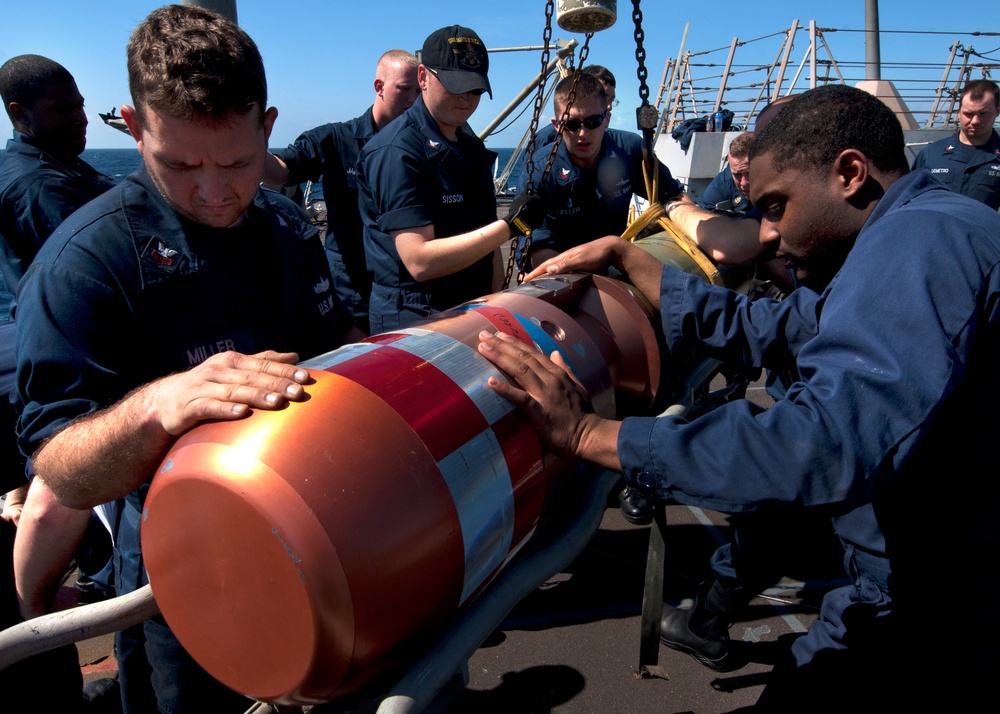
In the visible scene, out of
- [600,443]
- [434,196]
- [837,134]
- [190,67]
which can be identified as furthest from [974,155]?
[190,67]

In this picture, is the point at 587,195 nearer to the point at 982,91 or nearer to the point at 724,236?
the point at 724,236

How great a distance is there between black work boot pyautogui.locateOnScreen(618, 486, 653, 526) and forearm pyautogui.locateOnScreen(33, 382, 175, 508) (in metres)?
2.91

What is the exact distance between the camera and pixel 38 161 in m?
2.92

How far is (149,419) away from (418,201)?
1620 millimetres

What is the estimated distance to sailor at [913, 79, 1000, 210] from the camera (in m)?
6.40

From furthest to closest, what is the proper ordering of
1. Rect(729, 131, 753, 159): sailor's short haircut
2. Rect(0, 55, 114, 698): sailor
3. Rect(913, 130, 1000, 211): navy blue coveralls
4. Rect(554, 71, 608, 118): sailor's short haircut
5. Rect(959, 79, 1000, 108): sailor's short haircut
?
Rect(913, 130, 1000, 211): navy blue coveralls
Rect(959, 79, 1000, 108): sailor's short haircut
Rect(729, 131, 753, 159): sailor's short haircut
Rect(554, 71, 608, 118): sailor's short haircut
Rect(0, 55, 114, 698): sailor

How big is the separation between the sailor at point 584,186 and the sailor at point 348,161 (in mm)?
1080

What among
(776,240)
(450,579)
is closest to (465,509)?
(450,579)

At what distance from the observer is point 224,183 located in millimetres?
1400

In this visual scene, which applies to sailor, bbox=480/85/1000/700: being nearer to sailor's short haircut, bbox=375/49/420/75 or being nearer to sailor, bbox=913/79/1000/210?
sailor's short haircut, bbox=375/49/420/75

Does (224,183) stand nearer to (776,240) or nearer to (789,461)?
(789,461)

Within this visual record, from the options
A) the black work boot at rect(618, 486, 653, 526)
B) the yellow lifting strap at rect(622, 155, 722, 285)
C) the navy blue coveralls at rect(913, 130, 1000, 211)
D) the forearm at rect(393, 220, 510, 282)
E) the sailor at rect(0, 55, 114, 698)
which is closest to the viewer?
the sailor at rect(0, 55, 114, 698)

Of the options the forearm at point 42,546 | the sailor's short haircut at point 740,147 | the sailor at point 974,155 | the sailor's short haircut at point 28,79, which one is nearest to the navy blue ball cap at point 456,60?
the sailor's short haircut at point 28,79

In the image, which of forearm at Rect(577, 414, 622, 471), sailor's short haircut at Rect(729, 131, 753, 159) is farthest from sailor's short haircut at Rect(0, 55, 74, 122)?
sailor's short haircut at Rect(729, 131, 753, 159)
